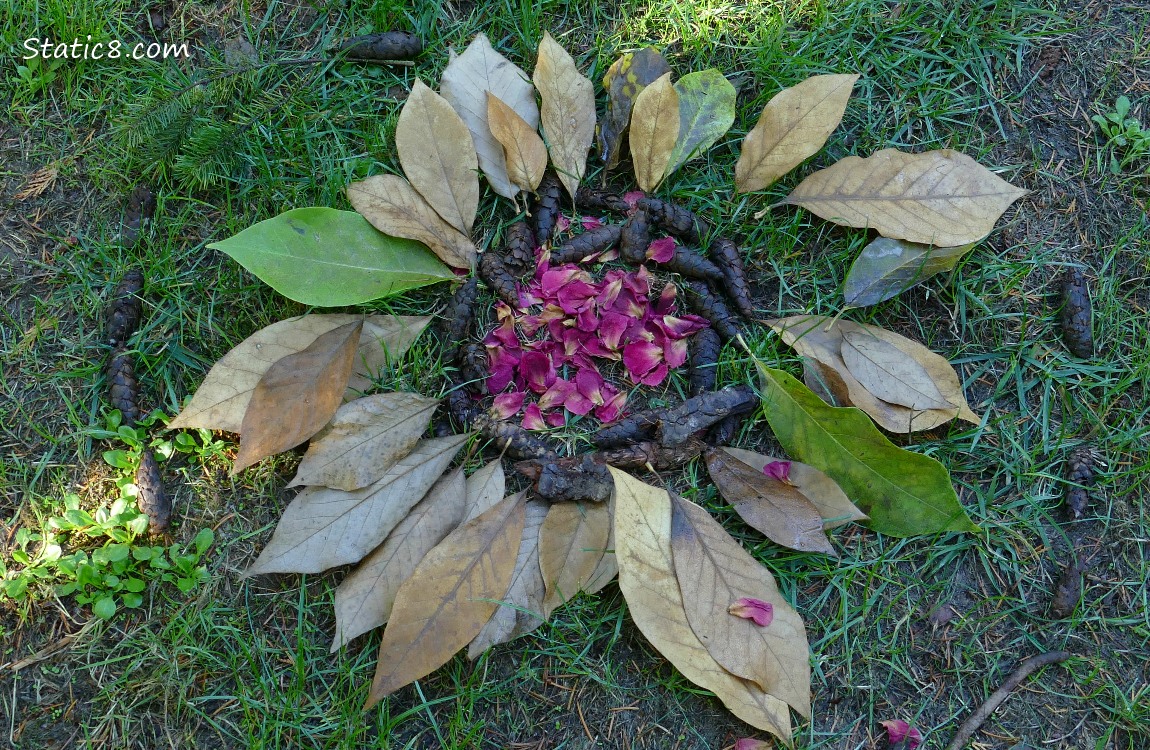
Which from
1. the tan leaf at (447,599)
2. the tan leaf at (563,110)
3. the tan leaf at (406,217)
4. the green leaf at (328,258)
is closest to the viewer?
the tan leaf at (447,599)

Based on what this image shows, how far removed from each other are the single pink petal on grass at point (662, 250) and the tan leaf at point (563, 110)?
29 centimetres

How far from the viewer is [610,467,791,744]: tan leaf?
1.81m

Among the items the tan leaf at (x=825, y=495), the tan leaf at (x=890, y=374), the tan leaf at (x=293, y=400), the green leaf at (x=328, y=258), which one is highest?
the green leaf at (x=328, y=258)

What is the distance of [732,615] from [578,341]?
0.81 metres

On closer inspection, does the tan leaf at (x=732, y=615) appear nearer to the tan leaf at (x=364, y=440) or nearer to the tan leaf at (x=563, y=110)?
the tan leaf at (x=364, y=440)

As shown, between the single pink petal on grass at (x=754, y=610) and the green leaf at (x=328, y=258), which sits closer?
the single pink petal on grass at (x=754, y=610)

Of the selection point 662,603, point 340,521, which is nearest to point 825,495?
point 662,603

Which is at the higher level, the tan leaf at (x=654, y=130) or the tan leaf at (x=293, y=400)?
the tan leaf at (x=654, y=130)

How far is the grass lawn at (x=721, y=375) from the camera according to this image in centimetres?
193

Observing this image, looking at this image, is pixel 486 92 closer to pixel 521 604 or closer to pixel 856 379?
pixel 856 379

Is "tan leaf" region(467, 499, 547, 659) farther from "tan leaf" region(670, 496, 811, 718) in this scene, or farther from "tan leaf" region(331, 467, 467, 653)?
"tan leaf" region(670, 496, 811, 718)

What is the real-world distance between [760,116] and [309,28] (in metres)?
1.39

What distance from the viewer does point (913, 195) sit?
220cm

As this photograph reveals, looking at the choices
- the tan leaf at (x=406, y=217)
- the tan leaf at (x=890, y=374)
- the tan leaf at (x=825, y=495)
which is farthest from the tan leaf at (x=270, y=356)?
the tan leaf at (x=890, y=374)
